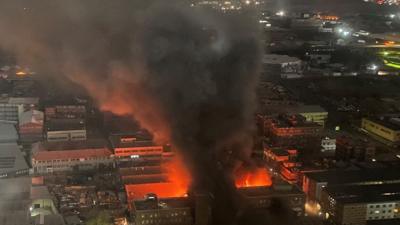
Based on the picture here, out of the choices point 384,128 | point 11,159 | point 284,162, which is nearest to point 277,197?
point 284,162

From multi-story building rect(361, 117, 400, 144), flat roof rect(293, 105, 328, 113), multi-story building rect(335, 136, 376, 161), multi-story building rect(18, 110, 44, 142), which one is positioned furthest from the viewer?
flat roof rect(293, 105, 328, 113)

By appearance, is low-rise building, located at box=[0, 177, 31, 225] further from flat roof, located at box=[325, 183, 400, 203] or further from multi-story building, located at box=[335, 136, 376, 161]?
multi-story building, located at box=[335, 136, 376, 161]

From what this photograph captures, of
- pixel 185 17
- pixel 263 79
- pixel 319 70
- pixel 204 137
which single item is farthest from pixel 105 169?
pixel 319 70

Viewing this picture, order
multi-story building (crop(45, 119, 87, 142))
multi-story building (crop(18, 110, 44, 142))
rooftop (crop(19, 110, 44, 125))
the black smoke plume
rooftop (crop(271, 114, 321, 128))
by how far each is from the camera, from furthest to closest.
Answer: rooftop (crop(19, 110, 44, 125))
rooftop (crop(271, 114, 321, 128))
multi-story building (crop(18, 110, 44, 142))
multi-story building (crop(45, 119, 87, 142))
the black smoke plume

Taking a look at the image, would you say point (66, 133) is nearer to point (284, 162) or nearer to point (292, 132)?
point (284, 162)

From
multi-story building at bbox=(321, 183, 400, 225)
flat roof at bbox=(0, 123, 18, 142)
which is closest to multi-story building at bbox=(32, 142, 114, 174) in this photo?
flat roof at bbox=(0, 123, 18, 142)

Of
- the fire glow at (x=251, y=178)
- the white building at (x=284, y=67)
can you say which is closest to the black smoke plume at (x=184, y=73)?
the fire glow at (x=251, y=178)
